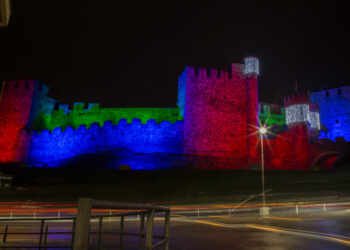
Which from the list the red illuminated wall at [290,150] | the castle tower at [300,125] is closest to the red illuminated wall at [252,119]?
the red illuminated wall at [290,150]

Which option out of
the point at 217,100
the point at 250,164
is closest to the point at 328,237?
the point at 250,164

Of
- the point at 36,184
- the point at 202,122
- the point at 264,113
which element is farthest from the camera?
the point at 264,113

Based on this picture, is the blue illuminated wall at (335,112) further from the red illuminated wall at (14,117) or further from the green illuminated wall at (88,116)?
the red illuminated wall at (14,117)

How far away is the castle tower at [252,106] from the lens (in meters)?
28.7

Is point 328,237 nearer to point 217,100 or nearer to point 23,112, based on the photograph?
point 217,100

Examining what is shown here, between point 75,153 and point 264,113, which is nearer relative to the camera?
point 75,153

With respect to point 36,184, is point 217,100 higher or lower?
higher

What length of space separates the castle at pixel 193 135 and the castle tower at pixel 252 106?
0.29ft

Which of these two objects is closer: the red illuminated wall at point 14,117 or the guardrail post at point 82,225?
the guardrail post at point 82,225

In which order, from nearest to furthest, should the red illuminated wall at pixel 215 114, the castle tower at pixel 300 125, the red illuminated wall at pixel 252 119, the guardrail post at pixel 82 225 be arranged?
1. the guardrail post at pixel 82 225
2. the red illuminated wall at pixel 215 114
3. the red illuminated wall at pixel 252 119
4. the castle tower at pixel 300 125

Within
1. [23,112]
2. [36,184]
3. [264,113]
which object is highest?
[264,113]

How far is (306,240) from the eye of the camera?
5777 mm

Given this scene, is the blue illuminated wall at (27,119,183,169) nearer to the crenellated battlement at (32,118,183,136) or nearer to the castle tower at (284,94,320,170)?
the crenellated battlement at (32,118,183,136)

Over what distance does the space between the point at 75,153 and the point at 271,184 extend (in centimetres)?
1993
